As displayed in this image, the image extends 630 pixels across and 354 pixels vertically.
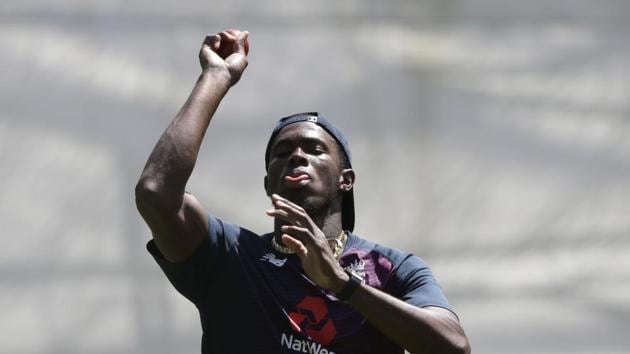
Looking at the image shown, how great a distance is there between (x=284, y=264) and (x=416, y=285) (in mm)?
324

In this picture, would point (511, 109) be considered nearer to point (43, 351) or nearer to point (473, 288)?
point (473, 288)

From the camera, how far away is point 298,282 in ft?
8.81

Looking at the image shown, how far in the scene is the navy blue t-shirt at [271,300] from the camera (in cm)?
259

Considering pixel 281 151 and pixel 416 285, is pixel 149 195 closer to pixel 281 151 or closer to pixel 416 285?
pixel 281 151

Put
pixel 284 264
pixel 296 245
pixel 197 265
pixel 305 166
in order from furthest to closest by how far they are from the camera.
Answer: pixel 305 166 → pixel 284 264 → pixel 197 265 → pixel 296 245

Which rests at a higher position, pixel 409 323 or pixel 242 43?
pixel 242 43

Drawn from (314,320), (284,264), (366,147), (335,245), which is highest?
(366,147)

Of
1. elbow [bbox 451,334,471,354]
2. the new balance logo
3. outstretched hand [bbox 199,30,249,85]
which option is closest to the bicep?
the new balance logo

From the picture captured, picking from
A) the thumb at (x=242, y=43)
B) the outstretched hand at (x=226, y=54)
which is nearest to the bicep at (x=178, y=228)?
the outstretched hand at (x=226, y=54)

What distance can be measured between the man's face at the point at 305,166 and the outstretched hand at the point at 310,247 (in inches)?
15.1

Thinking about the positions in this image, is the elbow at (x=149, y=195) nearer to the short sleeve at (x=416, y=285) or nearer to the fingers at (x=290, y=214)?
the fingers at (x=290, y=214)

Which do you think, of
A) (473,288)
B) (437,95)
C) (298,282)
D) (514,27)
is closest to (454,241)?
(473,288)

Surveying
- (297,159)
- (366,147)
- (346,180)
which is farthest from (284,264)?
(366,147)

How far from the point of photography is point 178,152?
2.49m
